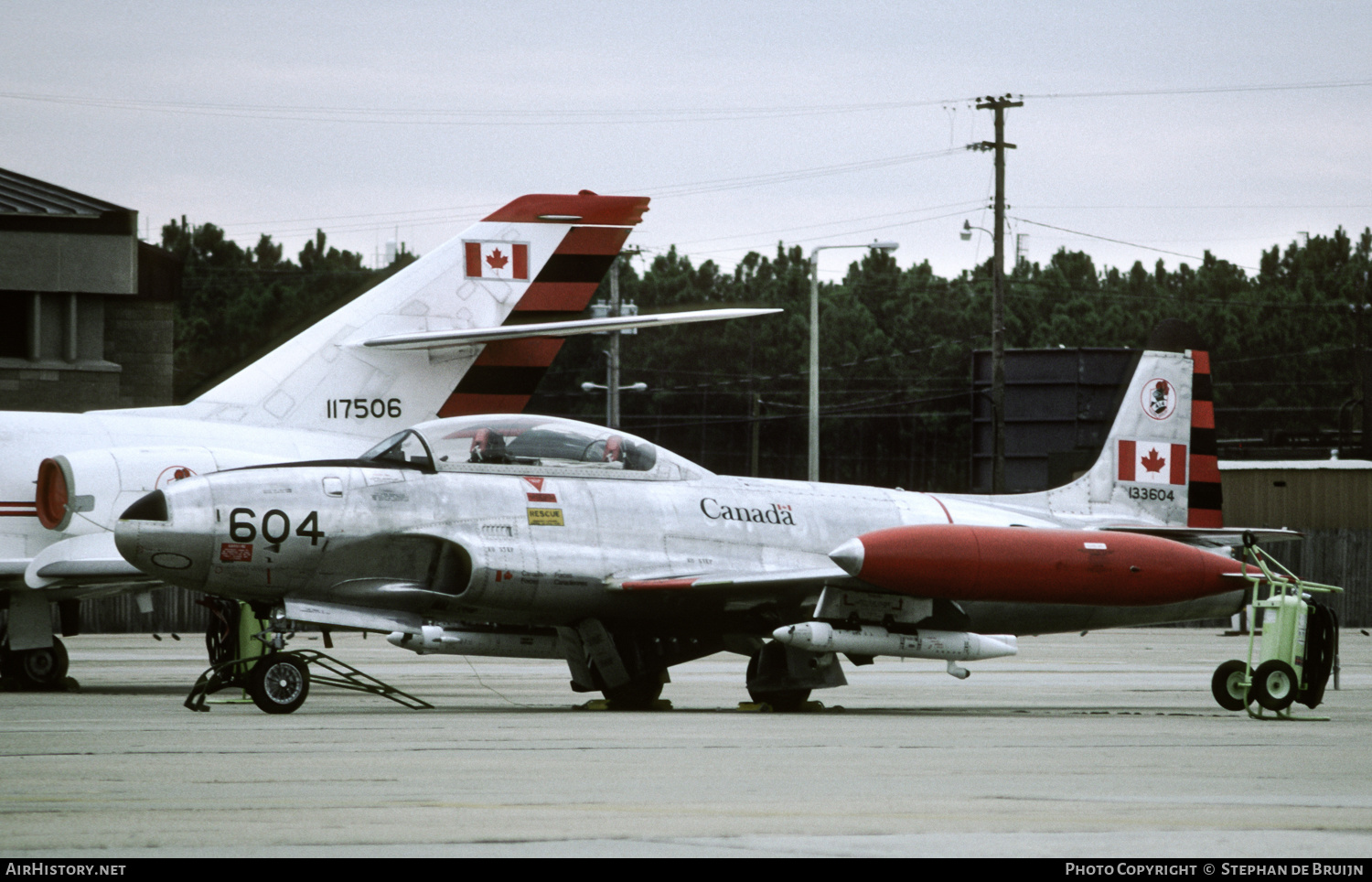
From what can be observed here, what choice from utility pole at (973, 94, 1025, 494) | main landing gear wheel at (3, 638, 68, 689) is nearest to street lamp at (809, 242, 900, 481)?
utility pole at (973, 94, 1025, 494)

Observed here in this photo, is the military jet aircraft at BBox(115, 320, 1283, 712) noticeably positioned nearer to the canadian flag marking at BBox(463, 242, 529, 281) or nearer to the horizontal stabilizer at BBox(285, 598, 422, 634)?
the horizontal stabilizer at BBox(285, 598, 422, 634)

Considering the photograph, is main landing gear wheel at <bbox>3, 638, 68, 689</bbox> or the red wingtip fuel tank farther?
main landing gear wheel at <bbox>3, 638, 68, 689</bbox>

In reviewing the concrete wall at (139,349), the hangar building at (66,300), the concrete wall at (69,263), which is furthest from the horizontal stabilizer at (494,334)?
the concrete wall at (139,349)

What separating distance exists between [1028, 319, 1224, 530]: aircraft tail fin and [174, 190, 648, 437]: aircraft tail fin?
17.8 feet

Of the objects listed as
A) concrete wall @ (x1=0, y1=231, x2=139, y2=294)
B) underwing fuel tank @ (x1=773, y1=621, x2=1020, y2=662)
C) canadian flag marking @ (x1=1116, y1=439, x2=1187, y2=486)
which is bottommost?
underwing fuel tank @ (x1=773, y1=621, x2=1020, y2=662)

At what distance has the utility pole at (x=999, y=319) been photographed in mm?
40250

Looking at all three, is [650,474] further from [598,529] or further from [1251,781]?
[1251,781]

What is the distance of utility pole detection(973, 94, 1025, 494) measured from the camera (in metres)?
40.2

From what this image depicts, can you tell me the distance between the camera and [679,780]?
810cm

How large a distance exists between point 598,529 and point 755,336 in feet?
248

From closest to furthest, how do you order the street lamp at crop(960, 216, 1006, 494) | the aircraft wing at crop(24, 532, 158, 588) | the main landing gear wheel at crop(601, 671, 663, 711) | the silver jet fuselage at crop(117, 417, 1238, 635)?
1. the silver jet fuselage at crop(117, 417, 1238, 635)
2. the main landing gear wheel at crop(601, 671, 663, 711)
3. the aircraft wing at crop(24, 532, 158, 588)
4. the street lamp at crop(960, 216, 1006, 494)

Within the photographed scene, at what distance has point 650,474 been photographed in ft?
48.6

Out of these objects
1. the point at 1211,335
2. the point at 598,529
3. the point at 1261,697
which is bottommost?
the point at 1261,697
